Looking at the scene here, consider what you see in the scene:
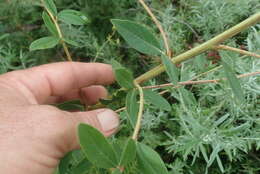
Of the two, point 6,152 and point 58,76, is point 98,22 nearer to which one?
point 58,76

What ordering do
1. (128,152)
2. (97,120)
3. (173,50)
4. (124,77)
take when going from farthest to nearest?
1. (173,50)
2. (97,120)
3. (124,77)
4. (128,152)

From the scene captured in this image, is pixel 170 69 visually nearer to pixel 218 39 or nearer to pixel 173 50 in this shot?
pixel 218 39

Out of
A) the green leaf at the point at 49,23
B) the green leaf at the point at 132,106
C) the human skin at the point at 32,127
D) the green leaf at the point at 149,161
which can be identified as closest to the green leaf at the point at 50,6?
the green leaf at the point at 49,23

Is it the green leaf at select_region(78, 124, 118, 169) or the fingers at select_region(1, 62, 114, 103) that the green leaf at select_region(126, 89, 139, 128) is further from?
the fingers at select_region(1, 62, 114, 103)

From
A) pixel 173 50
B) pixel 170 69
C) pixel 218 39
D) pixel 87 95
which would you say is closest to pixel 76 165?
pixel 170 69

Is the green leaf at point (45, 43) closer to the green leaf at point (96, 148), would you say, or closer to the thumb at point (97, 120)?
the thumb at point (97, 120)

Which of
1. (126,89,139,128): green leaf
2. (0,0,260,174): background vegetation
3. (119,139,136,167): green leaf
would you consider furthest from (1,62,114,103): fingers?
(119,139,136,167): green leaf
